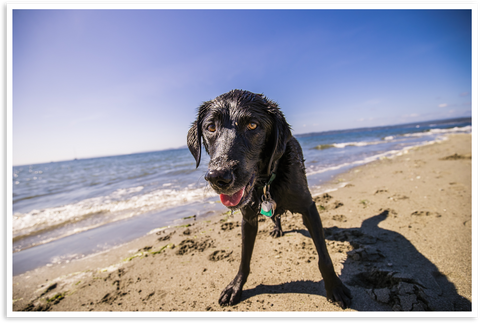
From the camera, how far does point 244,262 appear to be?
7.98 ft

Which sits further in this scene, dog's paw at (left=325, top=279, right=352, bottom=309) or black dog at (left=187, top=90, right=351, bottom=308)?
dog's paw at (left=325, top=279, right=352, bottom=309)

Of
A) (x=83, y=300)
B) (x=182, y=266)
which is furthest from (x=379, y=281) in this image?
(x=83, y=300)

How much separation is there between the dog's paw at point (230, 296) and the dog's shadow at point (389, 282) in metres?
0.10

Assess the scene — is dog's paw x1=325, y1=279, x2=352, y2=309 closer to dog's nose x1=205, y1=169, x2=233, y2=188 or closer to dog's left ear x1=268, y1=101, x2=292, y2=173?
dog's left ear x1=268, y1=101, x2=292, y2=173

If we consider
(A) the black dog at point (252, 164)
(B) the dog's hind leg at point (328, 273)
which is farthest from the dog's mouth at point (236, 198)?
(B) the dog's hind leg at point (328, 273)

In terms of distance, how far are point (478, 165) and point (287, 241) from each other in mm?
2844

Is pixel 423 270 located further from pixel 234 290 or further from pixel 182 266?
pixel 182 266

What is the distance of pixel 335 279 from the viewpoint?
2.13m

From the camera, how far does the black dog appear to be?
1680mm

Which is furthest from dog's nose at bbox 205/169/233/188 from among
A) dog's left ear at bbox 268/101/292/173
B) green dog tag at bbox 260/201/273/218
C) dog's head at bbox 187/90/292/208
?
green dog tag at bbox 260/201/273/218

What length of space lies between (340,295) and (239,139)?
1959 mm

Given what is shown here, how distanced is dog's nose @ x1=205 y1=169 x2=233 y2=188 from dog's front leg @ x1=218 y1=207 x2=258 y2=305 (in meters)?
0.83

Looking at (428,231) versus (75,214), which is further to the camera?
(75,214)

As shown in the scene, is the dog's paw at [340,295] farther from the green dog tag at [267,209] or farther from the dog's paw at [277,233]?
the dog's paw at [277,233]
